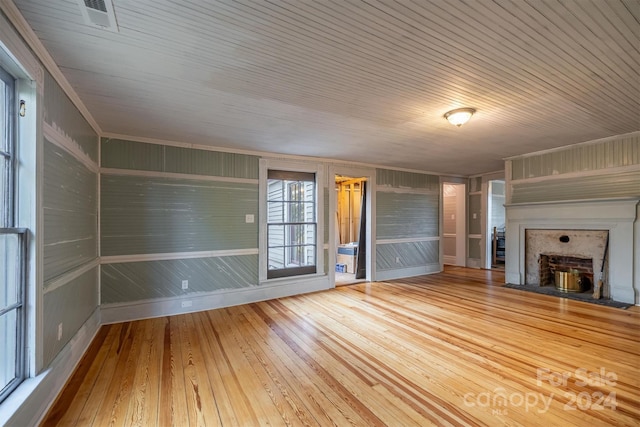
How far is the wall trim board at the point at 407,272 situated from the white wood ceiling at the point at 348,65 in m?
3.26

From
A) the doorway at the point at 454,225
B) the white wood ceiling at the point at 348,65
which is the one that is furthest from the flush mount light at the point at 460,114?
the doorway at the point at 454,225

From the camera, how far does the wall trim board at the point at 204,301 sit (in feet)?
12.0

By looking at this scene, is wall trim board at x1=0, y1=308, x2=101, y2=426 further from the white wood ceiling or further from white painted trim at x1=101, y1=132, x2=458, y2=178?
white painted trim at x1=101, y1=132, x2=458, y2=178

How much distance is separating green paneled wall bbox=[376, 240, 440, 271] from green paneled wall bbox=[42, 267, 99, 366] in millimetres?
4688

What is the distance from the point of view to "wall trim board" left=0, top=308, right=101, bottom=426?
1582 millimetres

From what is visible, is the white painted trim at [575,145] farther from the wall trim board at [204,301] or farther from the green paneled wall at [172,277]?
the green paneled wall at [172,277]

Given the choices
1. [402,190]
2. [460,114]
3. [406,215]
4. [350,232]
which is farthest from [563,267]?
[350,232]

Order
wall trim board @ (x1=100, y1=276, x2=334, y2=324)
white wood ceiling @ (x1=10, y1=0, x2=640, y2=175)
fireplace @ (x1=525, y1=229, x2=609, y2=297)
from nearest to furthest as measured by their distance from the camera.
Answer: white wood ceiling @ (x1=10, y1=0, x2=640, y2=175) → wall trim board @ (x1=100, y1=276, x2=334, y2=324) → fireplace @ (x1=525, y1=229, x2=609, y2=297)

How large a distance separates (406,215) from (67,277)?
5695 millimetres

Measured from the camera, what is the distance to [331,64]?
2.17m

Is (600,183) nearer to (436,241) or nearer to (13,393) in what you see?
(436,241)

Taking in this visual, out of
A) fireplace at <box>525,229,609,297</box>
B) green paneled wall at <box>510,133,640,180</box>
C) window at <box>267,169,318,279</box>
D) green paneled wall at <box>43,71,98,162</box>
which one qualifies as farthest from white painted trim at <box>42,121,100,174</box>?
fireplace at <box>525,229,609,297</box>

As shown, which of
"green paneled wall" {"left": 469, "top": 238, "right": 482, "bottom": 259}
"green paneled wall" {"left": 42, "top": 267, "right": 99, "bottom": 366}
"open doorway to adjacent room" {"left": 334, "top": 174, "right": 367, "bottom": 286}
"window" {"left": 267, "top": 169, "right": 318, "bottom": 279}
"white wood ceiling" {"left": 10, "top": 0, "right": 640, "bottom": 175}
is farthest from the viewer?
"green paneled wall" {"left": 469, "top": 238, "right": 482, "bottom": 259}

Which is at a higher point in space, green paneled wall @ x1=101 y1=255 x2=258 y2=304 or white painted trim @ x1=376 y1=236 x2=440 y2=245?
white painted trim @ x1=376 y1=236 x2=440 y2=245
